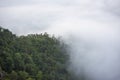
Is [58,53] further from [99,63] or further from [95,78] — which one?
[99,63]

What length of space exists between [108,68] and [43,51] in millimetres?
46549

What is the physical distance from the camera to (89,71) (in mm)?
175625

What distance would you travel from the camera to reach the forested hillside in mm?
117000

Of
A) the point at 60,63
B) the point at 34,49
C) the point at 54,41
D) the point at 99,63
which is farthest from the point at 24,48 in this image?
the point at 99,63

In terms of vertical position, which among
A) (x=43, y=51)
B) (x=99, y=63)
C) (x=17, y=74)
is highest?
(x=99, y=63)

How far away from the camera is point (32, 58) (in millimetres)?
140125

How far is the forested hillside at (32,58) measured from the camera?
384 feet

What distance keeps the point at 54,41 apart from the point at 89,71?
75.3 ft

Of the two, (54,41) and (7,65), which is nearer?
(7,65)

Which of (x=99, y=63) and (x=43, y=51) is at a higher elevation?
(x=99, y=63)

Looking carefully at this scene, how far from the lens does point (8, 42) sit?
5197 inches

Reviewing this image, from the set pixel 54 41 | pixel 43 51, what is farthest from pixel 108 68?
pixel 43 51

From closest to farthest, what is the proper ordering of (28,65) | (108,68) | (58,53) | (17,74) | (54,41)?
(17,74)
(28,65)
(58,53)
(54,41)
(108,68)

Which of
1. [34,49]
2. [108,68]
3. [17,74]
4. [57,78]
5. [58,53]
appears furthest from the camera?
[108,68]
